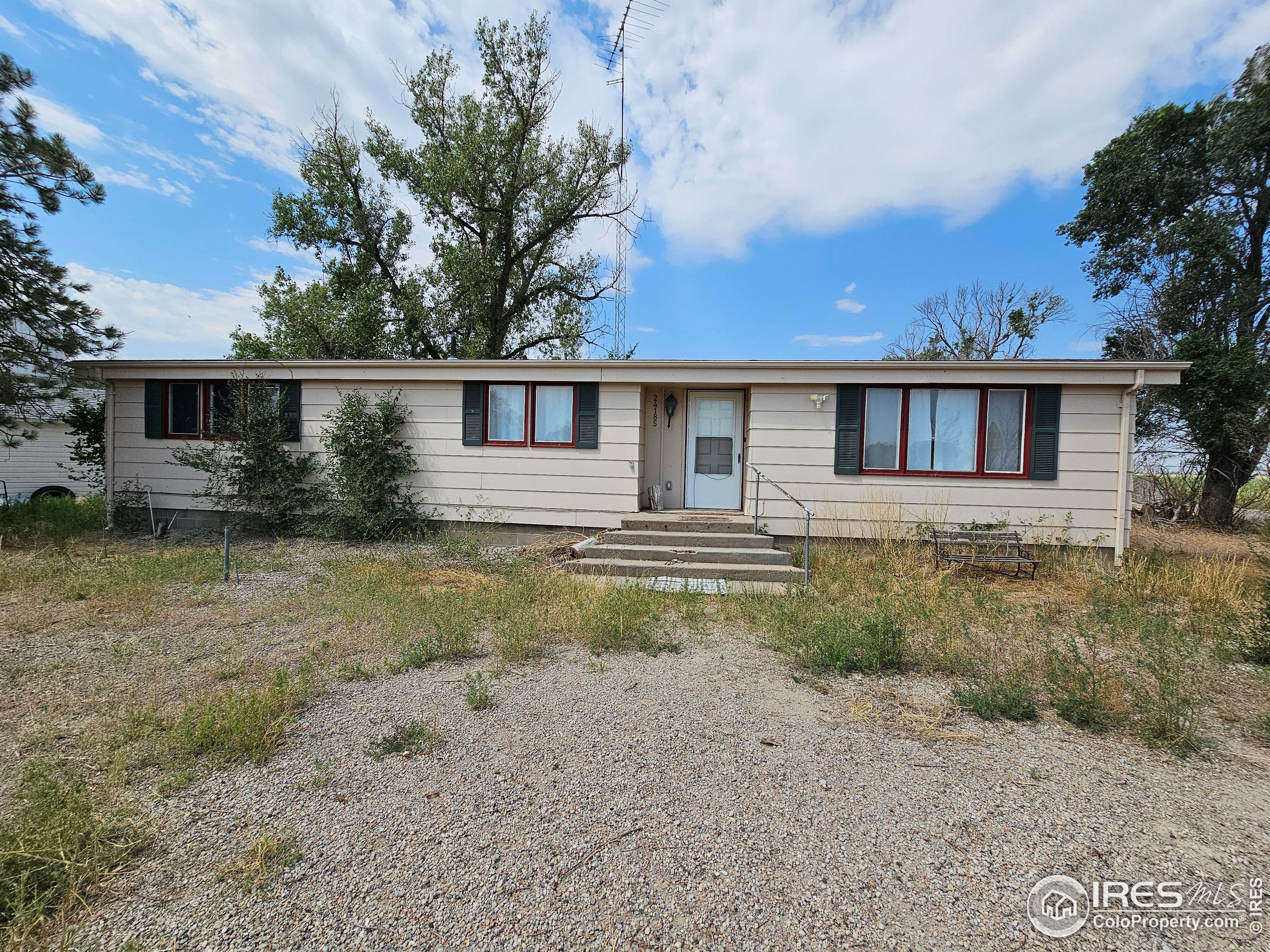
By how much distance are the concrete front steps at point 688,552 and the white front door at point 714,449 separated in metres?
0.59

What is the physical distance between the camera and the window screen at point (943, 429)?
7.79 meters

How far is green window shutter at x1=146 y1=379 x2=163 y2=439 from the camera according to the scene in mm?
9328

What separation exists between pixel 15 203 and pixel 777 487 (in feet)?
40.0

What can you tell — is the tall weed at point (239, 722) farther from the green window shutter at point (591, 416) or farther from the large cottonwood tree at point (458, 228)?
the large cottonwood tree at point (458, 228)

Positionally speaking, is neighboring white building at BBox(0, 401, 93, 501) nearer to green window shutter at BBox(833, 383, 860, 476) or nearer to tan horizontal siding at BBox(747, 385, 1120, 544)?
tan horizontal siding at BBox(747, 385, 1120, 544)

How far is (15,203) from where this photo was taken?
8141 mm

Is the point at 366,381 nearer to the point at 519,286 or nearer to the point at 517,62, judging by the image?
the point at 519,286

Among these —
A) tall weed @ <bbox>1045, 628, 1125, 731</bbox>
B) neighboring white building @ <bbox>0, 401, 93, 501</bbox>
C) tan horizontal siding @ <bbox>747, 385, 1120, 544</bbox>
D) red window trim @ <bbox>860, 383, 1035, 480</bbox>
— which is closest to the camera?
tall weed @ <bbox>1045, 628, 1125, 731</bbox>

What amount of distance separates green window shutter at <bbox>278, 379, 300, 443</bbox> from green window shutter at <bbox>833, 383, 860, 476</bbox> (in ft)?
28.4

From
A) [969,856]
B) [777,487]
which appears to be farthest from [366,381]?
[969,856]

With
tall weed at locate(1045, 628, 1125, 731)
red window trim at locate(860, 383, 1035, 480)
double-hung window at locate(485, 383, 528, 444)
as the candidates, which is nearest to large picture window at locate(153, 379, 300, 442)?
double-hung window at locate(485, 383, 528, 444)

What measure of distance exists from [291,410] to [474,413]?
3.16m

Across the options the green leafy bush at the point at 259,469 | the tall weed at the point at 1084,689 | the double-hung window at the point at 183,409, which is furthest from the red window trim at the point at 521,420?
the tall weed at the point at 1084,689

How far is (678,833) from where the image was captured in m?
2.27
